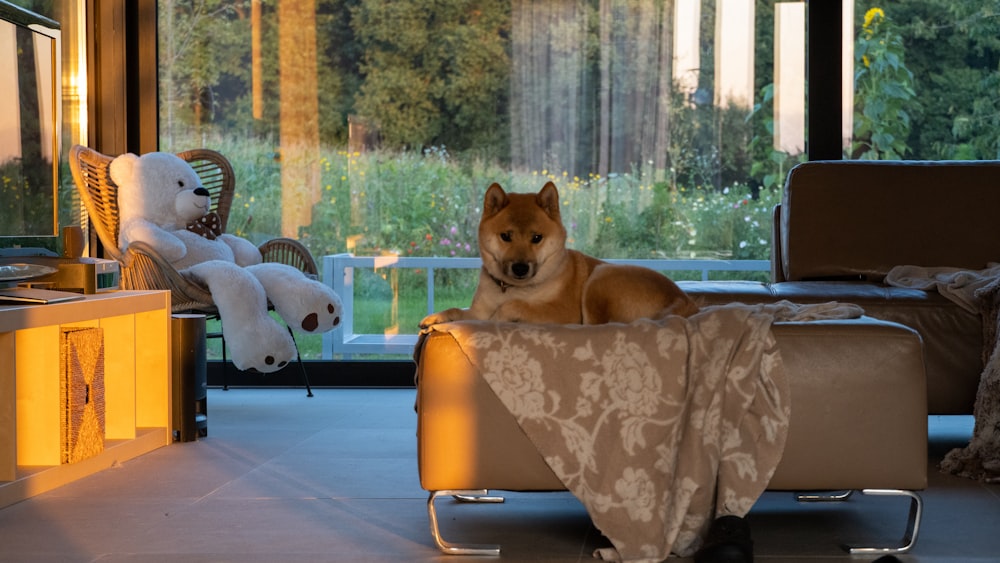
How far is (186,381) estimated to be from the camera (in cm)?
405

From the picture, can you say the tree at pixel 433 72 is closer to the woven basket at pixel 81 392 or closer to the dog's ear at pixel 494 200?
the woven basket at pixel 81 392

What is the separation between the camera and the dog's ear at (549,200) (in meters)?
2.96

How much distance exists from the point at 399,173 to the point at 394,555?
326 centimetres

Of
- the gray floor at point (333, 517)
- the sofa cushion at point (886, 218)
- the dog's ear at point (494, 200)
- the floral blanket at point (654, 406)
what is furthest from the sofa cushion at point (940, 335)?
the floral blanket at point (654, 406)

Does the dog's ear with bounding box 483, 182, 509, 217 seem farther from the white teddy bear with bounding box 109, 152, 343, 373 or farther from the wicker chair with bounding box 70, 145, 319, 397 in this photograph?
the wicker chair with bounding box 70, 145, 319, 397

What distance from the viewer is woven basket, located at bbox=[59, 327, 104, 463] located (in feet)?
10.9

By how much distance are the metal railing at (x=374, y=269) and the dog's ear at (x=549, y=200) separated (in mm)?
2504

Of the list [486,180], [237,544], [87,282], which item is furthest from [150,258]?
[237,544]

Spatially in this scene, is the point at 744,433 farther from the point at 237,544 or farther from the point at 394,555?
the point at 237,544

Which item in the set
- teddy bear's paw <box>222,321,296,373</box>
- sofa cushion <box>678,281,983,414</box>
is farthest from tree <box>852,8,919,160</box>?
teddy bear's paw <box>222,321,296,373</box>

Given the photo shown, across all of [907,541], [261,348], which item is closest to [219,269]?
[261,348]

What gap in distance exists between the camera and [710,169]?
17.9 feet

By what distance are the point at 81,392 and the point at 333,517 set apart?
101 cm

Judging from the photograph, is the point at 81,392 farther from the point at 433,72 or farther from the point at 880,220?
the point at 880,220
